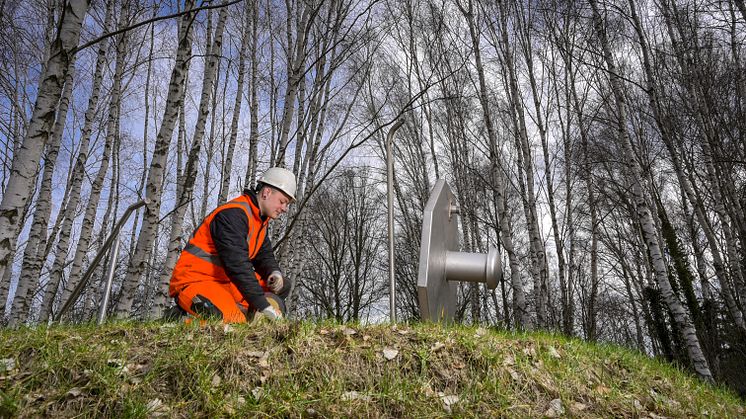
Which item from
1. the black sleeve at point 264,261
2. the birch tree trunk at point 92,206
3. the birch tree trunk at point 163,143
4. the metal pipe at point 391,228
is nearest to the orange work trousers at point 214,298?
the black sleeve at point 264,261

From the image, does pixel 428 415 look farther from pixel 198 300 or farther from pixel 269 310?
pixel 198 300

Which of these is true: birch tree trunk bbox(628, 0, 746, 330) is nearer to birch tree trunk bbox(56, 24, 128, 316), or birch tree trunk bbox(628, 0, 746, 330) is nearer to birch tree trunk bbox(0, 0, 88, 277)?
birch tree trunk bbox(0, 0, 88, 277)

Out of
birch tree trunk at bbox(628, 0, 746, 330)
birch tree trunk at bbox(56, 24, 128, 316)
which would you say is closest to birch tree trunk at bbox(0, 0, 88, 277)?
birch tree trunk at bbox(56, 24, 128, 316)

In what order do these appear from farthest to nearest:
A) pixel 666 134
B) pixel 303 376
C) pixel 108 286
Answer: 1. pixel 666 134
2. pixel 108 286
3. pixel 303 376

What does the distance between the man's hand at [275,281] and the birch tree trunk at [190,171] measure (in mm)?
2692

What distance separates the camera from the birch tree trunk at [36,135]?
159 inches

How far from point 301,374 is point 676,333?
13035 millimetres

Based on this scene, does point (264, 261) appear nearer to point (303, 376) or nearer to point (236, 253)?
point (236, 253)

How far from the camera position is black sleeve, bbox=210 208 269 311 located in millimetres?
4301

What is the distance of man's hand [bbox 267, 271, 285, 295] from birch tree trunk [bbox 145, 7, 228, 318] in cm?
269

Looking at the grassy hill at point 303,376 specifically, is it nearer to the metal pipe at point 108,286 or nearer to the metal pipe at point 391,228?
the metal pipe at point 391,228

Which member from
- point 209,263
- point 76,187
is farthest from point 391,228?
point 76,187

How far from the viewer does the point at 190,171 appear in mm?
7152

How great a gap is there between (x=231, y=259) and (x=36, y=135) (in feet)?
6.40
